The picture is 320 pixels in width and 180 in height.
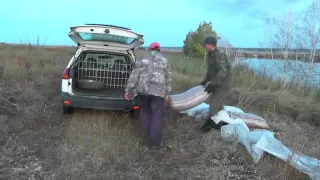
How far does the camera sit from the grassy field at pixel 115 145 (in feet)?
12.8

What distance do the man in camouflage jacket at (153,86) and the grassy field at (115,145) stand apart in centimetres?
36

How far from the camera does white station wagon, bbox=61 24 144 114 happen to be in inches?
221

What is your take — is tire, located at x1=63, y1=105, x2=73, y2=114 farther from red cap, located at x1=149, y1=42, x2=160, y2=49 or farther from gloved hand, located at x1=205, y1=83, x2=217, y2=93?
gloved hand, located at x1=205, y1=83, x2=217, y2=93

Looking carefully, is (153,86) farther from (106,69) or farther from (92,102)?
(106,69)

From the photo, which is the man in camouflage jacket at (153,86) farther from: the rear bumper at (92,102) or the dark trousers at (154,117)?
the rear bumper at (92,102)

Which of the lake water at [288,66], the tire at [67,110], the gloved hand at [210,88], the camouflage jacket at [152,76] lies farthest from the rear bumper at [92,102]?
the lake water at [288,66]

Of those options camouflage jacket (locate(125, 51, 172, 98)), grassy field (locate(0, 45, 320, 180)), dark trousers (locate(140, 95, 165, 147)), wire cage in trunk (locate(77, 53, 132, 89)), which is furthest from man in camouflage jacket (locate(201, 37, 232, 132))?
wire cage in trunk (locate(77, 53, 132, 89))

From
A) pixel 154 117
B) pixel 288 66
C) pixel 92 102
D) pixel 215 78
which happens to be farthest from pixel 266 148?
pixel 288 66

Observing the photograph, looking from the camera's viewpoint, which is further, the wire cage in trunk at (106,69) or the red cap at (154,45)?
the wire cage in trunk at (106,69)

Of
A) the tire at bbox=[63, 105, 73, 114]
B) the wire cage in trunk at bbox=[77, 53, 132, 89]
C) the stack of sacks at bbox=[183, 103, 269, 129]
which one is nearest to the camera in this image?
the stack of sacks at bbox=[183, 103, 269, 129]

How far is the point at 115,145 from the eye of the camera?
455 centimetres

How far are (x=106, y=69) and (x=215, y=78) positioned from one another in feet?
8.61

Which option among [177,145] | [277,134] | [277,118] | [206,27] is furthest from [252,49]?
[206,27]

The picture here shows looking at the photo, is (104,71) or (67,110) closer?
(67,110)
